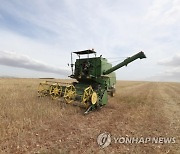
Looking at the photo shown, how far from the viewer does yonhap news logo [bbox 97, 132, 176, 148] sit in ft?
21.0

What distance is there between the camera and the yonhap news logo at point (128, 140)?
6.41 meters

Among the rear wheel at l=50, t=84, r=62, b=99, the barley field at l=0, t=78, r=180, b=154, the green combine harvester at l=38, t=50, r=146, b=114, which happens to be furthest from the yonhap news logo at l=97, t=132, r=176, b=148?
the rear wheel at l=50, t=84, r=62, b=99

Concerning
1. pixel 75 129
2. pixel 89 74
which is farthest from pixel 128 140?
pixel 89 74

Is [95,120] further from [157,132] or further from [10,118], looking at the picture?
[10,118]

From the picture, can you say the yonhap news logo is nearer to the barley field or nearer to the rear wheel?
the barley field

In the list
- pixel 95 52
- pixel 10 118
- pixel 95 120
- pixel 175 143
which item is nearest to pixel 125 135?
pixel 175 143

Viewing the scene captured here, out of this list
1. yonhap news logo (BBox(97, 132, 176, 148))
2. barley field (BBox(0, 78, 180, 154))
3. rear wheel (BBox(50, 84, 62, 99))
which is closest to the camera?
barley field (BBox(0, 78, 180, 154))

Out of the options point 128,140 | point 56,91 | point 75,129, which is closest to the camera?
point 128,140

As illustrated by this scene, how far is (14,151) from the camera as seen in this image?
210 inches

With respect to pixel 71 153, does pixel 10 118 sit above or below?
above

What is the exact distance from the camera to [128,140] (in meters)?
6.59

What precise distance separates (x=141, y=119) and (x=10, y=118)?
5.95m

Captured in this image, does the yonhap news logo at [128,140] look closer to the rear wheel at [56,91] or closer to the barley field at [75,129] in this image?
the barley field at [75,129]

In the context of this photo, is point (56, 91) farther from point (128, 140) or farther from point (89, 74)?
point (128, 140)
